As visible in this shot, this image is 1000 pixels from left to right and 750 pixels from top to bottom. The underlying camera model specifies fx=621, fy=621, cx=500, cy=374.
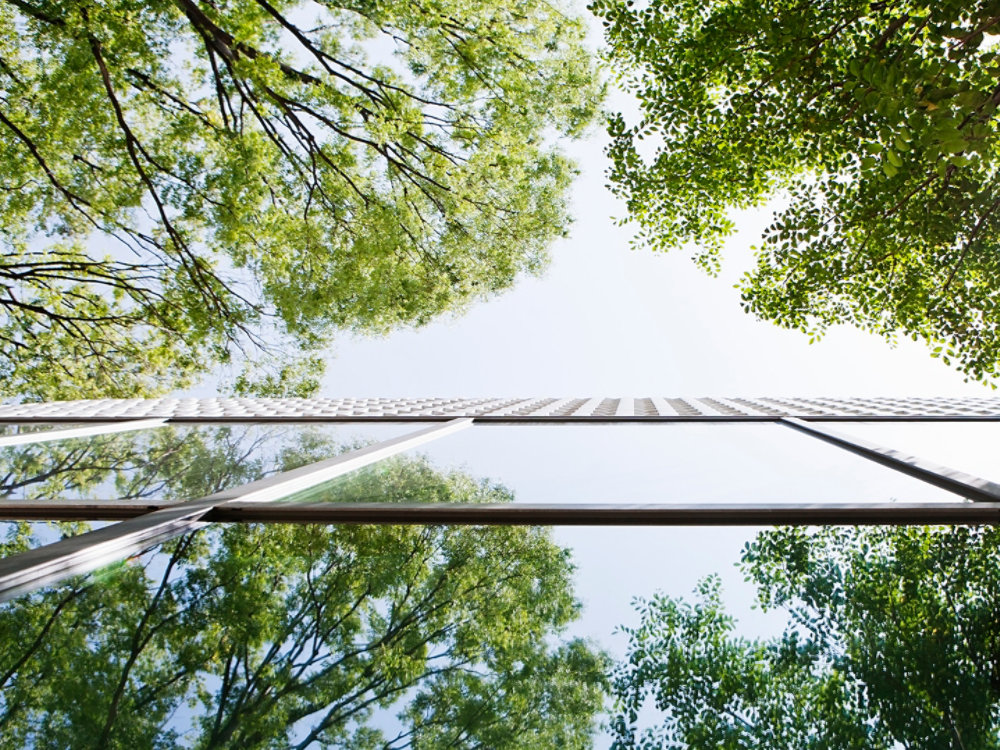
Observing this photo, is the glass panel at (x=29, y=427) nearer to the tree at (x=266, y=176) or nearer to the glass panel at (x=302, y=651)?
the glass panel at (x=302, y=651)

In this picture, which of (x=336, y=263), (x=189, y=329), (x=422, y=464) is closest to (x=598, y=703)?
(x=422, y=464)

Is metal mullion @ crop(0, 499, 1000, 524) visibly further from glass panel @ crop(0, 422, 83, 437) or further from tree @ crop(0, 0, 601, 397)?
tree @ crop(0, 0, 601, 397)

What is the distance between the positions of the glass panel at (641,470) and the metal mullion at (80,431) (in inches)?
97.2

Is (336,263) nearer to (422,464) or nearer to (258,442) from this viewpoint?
(258,442)

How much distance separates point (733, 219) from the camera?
8.79m

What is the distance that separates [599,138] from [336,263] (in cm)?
562

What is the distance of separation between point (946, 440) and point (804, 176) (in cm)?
602

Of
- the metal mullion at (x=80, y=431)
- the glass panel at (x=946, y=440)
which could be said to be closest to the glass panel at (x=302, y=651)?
the glass panel at (x=946, y=440)

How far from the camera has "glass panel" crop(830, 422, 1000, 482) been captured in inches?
109

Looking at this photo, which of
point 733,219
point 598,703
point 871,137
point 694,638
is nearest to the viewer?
point 598,703

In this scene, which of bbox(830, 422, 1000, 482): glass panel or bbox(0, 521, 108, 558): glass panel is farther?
bbox(830, 422, 1000, 482): glass panel

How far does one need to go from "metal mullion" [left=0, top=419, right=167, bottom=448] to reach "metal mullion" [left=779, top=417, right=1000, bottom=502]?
4.74 meters

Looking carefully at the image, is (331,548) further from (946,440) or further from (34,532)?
(946,440)

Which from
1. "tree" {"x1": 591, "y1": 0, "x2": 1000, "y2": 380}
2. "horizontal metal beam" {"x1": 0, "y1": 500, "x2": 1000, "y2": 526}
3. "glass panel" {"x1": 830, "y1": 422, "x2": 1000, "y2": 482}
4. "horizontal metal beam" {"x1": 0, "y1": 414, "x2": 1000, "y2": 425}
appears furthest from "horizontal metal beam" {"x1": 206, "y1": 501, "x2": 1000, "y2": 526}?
"tree" {"x1": 591, "y1": 0, "x2": 1000, "y2": 380}
